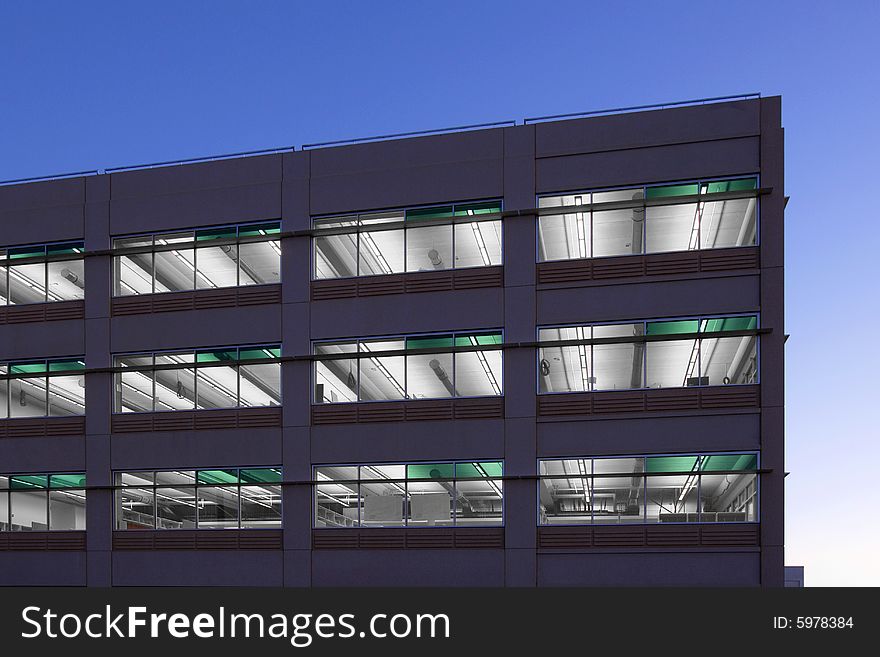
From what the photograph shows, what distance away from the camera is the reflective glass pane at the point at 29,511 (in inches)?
1288

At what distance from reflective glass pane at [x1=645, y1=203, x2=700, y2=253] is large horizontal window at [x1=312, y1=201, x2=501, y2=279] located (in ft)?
14.7

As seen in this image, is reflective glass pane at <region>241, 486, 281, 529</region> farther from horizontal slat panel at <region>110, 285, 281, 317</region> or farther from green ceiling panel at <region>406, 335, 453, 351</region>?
green ceiling panel at <region>406, 335, 453, 351</region>

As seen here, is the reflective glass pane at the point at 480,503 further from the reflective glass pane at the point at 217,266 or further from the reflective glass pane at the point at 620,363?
the reflective glass pane at the point at 217,266

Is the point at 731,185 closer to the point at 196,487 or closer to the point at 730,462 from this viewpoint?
the point at 730,462

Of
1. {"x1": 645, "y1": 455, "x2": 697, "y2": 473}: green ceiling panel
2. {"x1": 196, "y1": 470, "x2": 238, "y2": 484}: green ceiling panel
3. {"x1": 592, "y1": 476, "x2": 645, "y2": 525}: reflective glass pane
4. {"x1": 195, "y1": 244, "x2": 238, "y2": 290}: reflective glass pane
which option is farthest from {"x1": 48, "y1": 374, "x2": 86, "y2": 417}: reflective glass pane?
{"x1": 645, "y1": 455, "x2": 697, "y2": 473}: green ceiling panel

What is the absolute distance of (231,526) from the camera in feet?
102

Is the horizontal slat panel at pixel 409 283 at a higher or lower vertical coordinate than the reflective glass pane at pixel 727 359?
higher

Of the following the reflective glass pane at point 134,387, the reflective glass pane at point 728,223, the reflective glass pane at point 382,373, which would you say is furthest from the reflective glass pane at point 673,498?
the reflective glass pane at point 134,387

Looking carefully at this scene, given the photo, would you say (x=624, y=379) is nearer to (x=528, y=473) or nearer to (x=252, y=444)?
(x=528, y=473)

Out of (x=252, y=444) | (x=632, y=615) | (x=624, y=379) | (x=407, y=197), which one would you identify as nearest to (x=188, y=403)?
(x=252, y=444)

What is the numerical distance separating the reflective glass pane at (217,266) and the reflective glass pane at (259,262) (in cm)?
23

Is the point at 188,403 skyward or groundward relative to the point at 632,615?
skyward

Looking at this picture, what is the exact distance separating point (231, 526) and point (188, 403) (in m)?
4.13

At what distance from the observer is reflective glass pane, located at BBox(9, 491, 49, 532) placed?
32.7 meters
